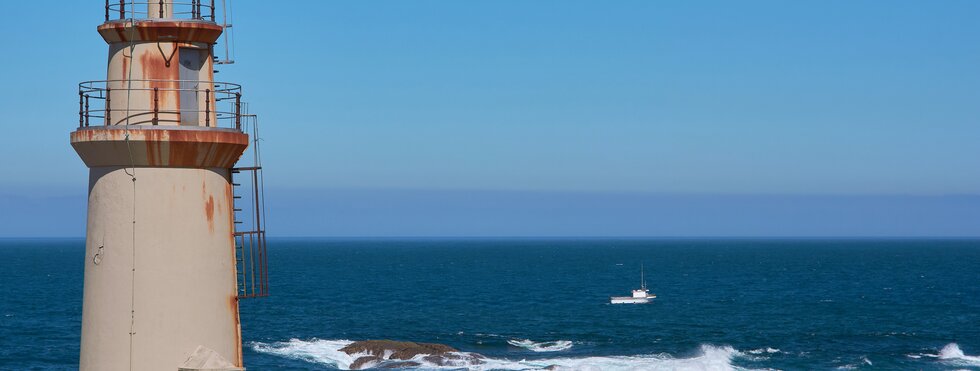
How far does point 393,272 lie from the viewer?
593 ft

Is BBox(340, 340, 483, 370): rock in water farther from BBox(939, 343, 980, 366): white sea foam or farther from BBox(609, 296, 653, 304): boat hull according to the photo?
BBox(609, 296, 653, 304): boat hull

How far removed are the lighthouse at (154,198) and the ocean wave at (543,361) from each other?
47971 millimetres

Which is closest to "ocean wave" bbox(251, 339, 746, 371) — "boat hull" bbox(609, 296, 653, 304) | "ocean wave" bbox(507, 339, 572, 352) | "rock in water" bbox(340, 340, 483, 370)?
"rock in water" bbox(340, 340, 483, 370)

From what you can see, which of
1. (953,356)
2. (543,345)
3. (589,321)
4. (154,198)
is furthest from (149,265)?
(589,321)

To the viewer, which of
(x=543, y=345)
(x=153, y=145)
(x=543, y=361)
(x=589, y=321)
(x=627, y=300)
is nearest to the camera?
(x=153, y=145)

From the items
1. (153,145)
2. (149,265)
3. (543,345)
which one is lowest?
(543,345)

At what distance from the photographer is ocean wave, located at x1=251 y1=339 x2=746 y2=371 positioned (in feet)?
198

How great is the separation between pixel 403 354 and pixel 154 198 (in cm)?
5236

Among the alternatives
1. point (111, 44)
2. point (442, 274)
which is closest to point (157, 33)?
point (111, 44)


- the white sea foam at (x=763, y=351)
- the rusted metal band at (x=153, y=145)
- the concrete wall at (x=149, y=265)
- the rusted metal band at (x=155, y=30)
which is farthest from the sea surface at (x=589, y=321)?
the rusted metal band at (x=155, y=30)

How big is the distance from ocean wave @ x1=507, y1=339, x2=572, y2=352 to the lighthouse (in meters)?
59.3

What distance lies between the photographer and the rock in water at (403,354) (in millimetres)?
61000

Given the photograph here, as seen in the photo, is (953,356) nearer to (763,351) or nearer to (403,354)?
(763,351)

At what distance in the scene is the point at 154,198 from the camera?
11.4m
